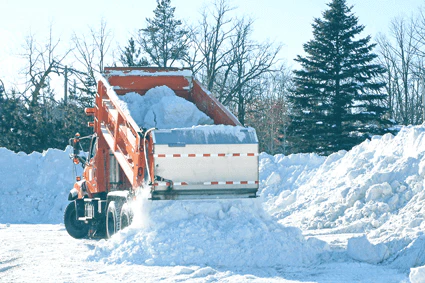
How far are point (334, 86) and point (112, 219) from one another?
27.3 metres

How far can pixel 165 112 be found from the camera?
485 inches

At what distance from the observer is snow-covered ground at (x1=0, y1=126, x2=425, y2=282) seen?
9.76 m

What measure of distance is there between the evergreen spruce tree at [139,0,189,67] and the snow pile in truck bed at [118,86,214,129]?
30.2 m

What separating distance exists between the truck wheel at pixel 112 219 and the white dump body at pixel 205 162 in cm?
158

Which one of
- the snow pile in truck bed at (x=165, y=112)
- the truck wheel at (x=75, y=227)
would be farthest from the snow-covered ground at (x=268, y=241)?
the snow pile in truck bed at (x=165, y=112)

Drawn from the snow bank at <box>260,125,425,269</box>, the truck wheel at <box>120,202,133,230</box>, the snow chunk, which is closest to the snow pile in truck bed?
the truck wheel at <box>120,202,133,230</box>

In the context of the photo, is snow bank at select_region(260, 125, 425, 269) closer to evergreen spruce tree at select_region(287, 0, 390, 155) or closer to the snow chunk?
the snow chunk

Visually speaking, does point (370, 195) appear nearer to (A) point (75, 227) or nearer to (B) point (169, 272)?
(A) point (75, 227)

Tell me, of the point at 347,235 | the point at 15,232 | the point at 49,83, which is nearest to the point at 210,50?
the point at 49,83

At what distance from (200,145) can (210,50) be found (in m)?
33.5

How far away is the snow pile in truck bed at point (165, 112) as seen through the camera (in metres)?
12.2

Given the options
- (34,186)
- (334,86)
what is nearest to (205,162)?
(34,186)

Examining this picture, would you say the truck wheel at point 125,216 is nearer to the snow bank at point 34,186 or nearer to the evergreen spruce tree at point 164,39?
the snow bank at point 34,186

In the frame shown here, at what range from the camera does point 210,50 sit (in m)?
44.0
